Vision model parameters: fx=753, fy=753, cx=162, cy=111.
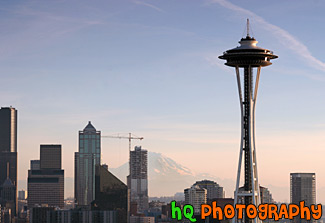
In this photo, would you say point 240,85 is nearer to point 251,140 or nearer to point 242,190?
point 251,140

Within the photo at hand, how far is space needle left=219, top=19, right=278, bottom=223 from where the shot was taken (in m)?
184

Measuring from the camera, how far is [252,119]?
183 metres

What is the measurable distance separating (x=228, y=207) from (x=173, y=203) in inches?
540

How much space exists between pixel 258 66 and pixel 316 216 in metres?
46.9

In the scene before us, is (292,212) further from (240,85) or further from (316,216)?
(240,85)

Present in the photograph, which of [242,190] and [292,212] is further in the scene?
[242,190]

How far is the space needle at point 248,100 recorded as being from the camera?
7224 inches

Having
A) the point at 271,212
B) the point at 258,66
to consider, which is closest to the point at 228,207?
the point at 271,212

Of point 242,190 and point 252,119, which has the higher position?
point 252,119

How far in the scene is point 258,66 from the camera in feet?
620

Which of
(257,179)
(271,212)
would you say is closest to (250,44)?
(257,179)

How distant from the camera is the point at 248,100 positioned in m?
184

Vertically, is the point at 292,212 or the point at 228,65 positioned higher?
the point at 228,65

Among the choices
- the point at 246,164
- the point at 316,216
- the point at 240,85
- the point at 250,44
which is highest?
the point at 250,44
